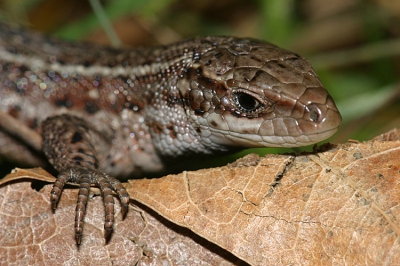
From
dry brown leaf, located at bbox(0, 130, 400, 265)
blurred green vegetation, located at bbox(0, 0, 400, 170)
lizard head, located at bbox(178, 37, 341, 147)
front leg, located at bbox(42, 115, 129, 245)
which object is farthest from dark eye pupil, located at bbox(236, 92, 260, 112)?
blurred green vegetation, located at bbox(0, 0, 400, 170)

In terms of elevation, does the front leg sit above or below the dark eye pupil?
below

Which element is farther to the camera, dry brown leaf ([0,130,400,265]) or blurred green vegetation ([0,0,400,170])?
blurred green vegetation ([0,0,400,170])

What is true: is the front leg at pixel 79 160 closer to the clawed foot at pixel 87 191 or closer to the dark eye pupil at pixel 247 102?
the clawed foot at pixel 87 191

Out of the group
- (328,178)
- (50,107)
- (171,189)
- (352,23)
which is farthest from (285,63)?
(352,23)

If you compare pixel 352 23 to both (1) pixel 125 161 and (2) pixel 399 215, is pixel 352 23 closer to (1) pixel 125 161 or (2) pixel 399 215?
(1) pixel 125 161

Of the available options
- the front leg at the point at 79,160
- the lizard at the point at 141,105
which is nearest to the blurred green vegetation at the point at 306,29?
the lizard at the point at 141,105

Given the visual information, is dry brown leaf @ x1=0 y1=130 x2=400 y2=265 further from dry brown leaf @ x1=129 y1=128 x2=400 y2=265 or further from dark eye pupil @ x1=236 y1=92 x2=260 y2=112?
dark eye pupil @ x1=236 y1=92 x2=260 y2=112

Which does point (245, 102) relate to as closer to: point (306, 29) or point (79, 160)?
point (79, 160)

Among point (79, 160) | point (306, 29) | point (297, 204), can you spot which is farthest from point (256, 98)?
point (306, 29)
